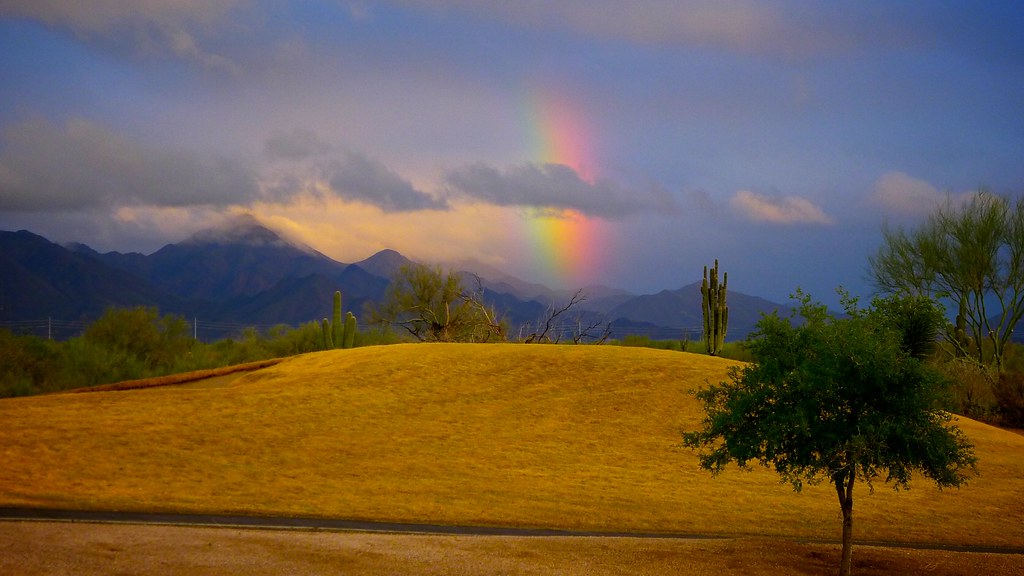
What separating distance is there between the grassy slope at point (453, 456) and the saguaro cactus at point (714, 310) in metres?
11.2

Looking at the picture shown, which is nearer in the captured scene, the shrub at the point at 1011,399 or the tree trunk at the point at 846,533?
the tree trunk at the point at 846,533

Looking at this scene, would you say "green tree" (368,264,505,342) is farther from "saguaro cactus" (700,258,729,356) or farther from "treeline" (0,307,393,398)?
"saguaro cactus" (700,258,729,356)

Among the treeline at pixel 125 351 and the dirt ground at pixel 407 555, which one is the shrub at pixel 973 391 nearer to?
the dirt ground at pixel 407 555

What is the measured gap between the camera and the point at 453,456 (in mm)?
26391

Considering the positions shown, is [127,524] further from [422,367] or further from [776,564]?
[422,367]

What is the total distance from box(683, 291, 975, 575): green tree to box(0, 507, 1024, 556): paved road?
4495 millimetres

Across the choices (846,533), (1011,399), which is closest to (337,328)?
(1011,399)

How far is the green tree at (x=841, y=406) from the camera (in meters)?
14.6

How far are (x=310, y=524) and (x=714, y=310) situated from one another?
3553 centimetres

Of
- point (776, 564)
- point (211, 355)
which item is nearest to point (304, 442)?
point (776, 564)

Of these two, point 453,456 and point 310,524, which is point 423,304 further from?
point 310,524

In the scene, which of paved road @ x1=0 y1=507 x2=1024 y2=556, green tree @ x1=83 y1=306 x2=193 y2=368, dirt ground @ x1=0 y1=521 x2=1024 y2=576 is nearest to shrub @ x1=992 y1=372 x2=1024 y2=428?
paved road @ x1=0 y1=507 x2=1024 y2=556

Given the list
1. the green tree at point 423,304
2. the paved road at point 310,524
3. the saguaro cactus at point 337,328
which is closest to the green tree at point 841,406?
the paved road at point 310,524

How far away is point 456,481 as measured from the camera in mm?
23500
